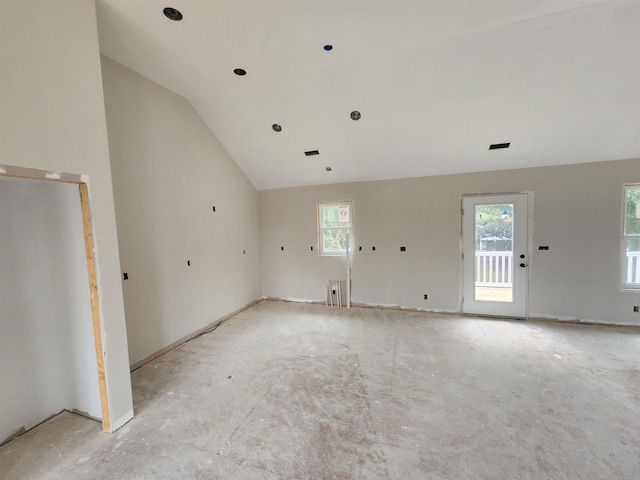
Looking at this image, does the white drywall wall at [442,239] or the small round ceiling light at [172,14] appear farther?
the white drywall wall at [442,239]

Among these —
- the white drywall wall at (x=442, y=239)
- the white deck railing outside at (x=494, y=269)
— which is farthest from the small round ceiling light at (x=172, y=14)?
the white deck railing outside at (x=494, y=269)

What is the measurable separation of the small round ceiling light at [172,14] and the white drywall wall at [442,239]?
3.27 metres

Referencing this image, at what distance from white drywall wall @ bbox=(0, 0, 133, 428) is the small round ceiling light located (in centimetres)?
49

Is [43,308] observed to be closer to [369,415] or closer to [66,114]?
[66,114]

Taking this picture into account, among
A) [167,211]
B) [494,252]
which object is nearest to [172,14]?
[167,211]

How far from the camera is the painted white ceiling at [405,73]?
2.09 m

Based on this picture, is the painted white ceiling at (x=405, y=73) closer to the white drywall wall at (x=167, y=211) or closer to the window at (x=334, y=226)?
the white drywall wall at (x=167, y=211)

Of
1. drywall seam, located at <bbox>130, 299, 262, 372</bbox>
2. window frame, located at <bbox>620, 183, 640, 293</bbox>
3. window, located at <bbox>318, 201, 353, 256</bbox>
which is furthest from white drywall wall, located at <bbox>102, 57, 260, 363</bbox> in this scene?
window frame, located at <bbox>620, 183, 640, 293</bbox>

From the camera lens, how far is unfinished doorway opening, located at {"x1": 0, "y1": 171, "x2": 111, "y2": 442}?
1907 mm

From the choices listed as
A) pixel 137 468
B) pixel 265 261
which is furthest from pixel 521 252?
pixel 137 468

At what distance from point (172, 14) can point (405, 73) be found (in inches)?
87.9

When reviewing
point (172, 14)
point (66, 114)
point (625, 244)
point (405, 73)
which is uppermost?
point (172, 14)

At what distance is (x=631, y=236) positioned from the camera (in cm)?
364

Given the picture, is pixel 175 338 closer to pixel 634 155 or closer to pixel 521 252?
pixel 521 252
